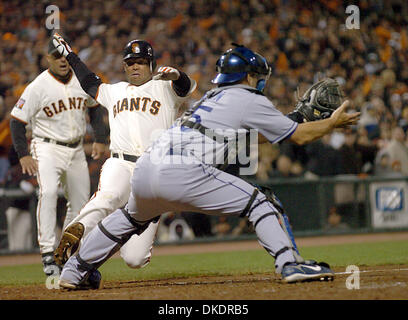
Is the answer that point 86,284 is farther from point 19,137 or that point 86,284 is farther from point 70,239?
point 19,137

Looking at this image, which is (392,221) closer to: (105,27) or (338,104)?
(338,104)

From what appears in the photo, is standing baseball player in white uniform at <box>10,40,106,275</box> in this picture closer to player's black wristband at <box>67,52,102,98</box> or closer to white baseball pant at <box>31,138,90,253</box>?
white baseball pant at <box>31,138,90,253</box>

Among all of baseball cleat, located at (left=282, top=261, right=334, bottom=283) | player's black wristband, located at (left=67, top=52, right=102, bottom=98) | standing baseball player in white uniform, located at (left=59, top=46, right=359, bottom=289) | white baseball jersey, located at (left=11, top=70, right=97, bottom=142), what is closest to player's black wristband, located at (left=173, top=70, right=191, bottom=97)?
player's black wristband, located at (left=67, top=52, right=102, bottom=98)

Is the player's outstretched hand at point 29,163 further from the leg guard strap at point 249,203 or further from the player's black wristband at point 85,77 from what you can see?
the leg guard strap at point 249,203

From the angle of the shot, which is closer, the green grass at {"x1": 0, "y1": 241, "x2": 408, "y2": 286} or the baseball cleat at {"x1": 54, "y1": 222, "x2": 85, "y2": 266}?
the baseball cleat at {"x1": 54, "y1": 222, "x2": 85, "y2": 266}

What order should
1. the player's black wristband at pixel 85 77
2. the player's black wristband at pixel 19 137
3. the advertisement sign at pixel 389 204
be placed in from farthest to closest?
1. the advertisement sign at pixel 389 204
2. the player's black wristband at pixel 19 137
3. the player's black wristband at pixel 85 77

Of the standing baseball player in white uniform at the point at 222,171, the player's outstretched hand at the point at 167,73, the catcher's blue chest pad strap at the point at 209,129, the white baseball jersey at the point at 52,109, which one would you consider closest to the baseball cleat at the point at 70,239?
the standing baseball player in white uniform at the point at 222,171
